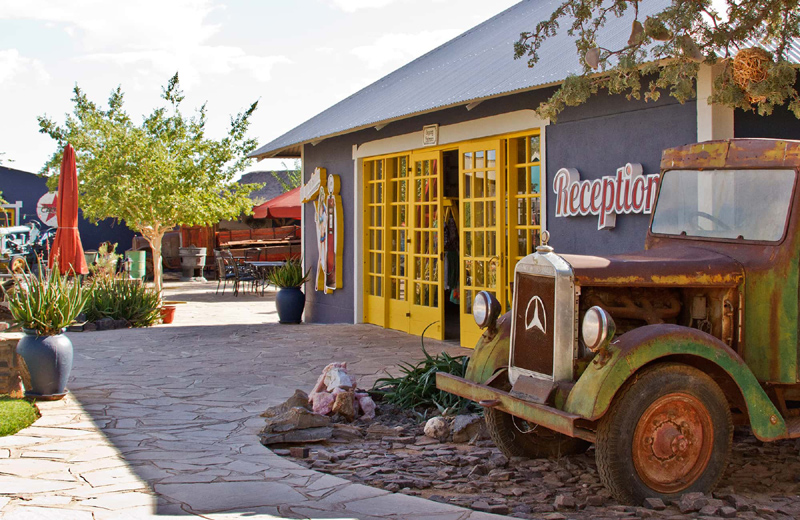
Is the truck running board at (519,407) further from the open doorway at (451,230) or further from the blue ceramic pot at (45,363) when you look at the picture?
the open doorway at (451,230)

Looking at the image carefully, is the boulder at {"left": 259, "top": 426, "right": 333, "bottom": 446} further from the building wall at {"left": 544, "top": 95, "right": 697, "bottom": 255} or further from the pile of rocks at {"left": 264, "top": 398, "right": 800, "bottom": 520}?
the building wall at {"left": 544, "top": 95, "right": 697, "bottom": 255}

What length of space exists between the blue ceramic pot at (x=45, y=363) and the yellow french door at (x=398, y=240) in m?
5.28

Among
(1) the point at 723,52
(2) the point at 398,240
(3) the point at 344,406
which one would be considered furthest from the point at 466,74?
(3) the point at 344,406

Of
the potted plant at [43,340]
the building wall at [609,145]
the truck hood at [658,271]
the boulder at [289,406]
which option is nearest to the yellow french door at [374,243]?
the building wall at [609,145]

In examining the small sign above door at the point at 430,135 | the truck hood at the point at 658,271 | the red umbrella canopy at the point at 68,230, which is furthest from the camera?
the red umbrella canopy at the point at 68,230

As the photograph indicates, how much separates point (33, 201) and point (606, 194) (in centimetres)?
2481

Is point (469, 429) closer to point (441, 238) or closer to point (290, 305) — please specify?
point (441, 238)

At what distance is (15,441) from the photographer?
5.52 metres

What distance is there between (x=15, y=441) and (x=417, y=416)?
9.27 feet

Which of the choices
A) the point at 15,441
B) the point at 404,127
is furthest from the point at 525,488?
the point at 404,127

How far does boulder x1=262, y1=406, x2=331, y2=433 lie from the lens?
18.7 feet

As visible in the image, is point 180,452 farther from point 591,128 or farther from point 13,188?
point 13,188

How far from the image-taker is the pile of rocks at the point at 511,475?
4.21m

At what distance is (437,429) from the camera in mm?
5766
